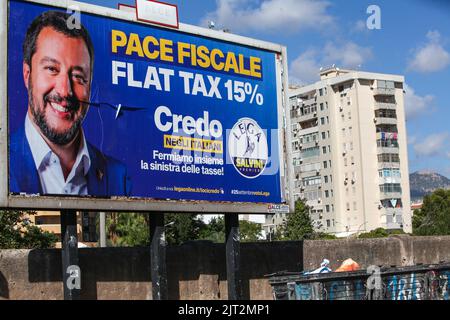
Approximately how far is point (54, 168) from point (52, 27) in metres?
2.67

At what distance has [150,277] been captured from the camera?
1702 cm

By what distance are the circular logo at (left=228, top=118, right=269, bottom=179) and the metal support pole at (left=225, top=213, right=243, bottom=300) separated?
1.19m

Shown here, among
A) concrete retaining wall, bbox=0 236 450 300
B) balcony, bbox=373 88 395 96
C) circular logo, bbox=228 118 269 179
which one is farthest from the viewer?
balcony, bbox=373 88 395 96

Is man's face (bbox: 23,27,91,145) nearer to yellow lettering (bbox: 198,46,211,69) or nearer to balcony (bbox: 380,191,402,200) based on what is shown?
yellow lettering (bbox: 198,46,211,69)

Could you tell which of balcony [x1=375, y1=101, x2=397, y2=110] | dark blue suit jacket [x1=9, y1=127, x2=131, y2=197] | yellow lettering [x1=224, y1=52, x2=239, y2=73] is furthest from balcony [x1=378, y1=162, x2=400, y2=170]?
dark blue suit jacket [x1=9, y1=127, x2=131, y2=197]

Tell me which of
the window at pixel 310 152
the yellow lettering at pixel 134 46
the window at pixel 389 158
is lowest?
the yellow lettering at pixel 134 46

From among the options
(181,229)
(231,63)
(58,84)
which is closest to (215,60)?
(231,63)

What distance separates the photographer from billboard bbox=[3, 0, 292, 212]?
48.2 feet

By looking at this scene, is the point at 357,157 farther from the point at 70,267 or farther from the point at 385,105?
the point at 70,267

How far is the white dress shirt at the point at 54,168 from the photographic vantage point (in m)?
14.6

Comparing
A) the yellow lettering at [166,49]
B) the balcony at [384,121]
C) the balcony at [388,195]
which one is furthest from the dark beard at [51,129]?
the balcony at [384,121]

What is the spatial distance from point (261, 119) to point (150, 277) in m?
4.49

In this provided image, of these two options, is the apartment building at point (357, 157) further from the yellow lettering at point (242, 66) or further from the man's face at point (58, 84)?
the man's face at point (58, 84)

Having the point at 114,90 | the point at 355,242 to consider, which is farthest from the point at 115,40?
the point at 355,242
